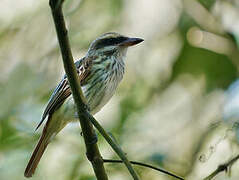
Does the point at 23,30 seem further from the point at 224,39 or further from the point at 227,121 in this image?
the point at 227,121

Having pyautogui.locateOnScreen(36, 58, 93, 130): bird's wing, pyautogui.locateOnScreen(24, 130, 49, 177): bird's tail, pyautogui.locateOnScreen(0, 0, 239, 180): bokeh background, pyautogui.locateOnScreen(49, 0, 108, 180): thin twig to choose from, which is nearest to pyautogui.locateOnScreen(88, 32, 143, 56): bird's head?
pyautogui.locateOnScreen(36, 58, 93, 130): bird's wing

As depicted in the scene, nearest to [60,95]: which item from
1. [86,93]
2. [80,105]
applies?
[86,93]

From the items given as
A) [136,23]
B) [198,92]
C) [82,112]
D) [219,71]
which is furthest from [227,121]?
[136,23]

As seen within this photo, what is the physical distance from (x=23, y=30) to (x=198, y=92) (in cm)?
174

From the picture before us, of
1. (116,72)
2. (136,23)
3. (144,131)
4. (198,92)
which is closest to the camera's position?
(116,72)

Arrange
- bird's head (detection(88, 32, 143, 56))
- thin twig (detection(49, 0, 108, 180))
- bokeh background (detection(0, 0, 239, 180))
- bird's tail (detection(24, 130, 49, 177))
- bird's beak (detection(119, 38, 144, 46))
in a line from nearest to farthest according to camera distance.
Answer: thin twig (detection(49, 0, 108, 180)), bird's tail (detection(24, 130, 49, 177)), bird's beak (detection(119, 38, 144, 46)), bird's head (detection(88, 32, 143, 56)), bokeh background (detection(0, 0, 239, 180))

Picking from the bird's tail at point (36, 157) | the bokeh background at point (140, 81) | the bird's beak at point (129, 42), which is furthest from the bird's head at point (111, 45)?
the bird's tail at point (36, 157)

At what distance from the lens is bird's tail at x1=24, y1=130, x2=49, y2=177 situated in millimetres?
3418

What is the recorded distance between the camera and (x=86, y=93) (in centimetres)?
353

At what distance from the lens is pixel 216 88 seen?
4461 mm

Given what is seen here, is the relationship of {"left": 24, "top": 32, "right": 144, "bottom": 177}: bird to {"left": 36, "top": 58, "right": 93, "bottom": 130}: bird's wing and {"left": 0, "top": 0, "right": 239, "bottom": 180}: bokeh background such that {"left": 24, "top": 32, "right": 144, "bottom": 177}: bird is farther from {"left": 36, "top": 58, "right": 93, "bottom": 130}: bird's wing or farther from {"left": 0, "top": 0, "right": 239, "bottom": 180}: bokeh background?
{"left": 0, "top": 0, "right": 239, "bottom": 180}: bokeh background

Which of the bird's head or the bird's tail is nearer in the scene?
the bird's tail

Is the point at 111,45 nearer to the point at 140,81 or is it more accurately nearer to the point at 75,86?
the point at 140,81

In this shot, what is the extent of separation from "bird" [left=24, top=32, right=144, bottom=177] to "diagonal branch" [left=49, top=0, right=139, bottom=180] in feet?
3.05
